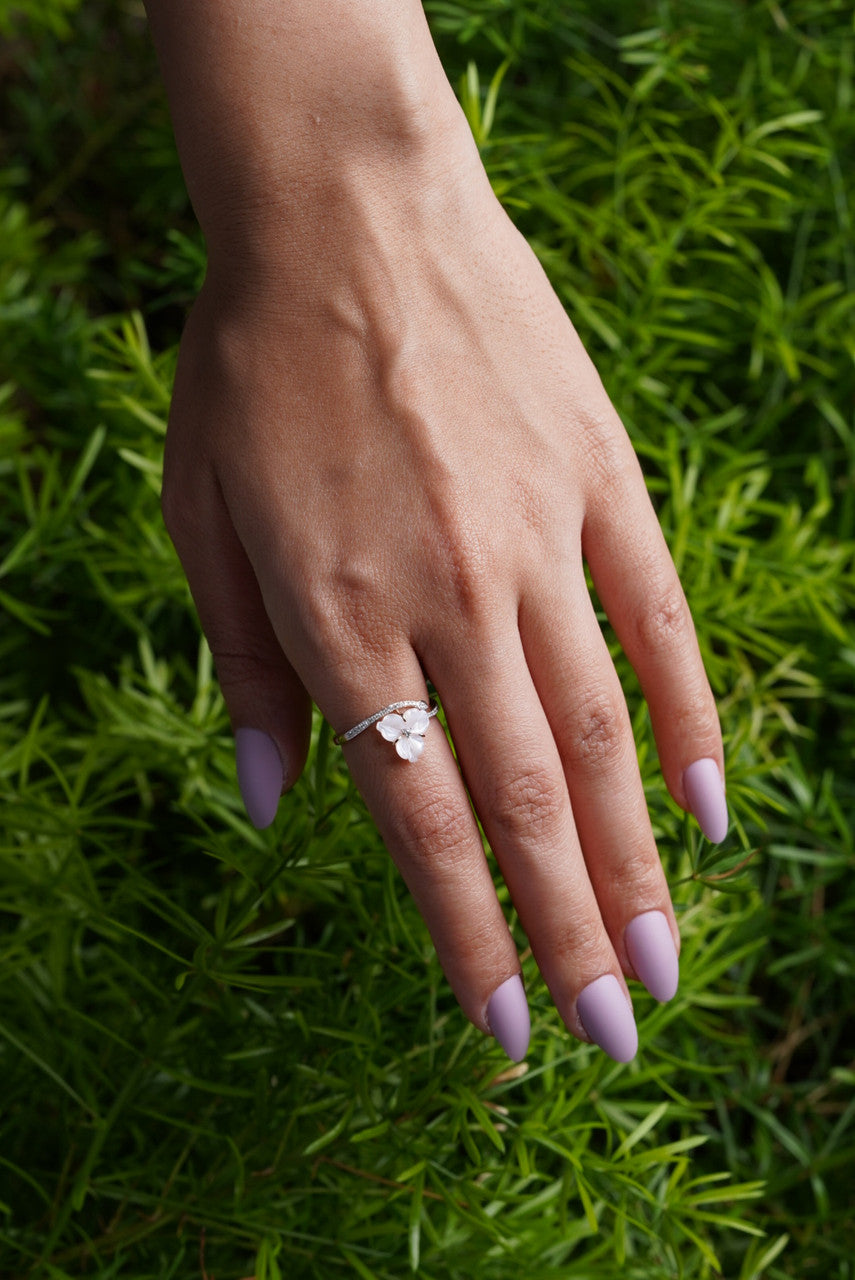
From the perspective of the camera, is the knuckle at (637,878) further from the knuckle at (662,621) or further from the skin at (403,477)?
the knuckle at (662,621)

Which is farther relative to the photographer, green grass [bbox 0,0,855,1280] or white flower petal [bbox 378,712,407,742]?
green grass [bbox 0,0,855,1280]

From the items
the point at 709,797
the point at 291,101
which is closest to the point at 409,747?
the point at 709,797

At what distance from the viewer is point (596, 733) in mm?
1057

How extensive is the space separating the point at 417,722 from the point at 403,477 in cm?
24

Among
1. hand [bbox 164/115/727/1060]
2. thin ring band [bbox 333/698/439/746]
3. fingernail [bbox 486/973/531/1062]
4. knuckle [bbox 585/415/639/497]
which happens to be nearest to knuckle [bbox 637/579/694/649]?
hand [bbox 164/115/727/1060]

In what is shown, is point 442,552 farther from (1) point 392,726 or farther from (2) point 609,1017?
(2) point 609,1017

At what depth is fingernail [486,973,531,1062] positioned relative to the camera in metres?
1.01

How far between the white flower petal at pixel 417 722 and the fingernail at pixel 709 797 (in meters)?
0.33

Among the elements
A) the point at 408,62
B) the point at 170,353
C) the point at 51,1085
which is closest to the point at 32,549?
the point at 170,353

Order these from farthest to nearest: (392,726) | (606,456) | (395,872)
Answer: (395,872), (606,456), (392,726)

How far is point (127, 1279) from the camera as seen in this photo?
3.46 feet

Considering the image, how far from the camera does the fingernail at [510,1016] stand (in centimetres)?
101

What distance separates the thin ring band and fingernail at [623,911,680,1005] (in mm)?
330

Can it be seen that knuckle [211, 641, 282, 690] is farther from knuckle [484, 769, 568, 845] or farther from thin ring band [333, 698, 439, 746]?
knuckle [484, 769, 568, 845]
